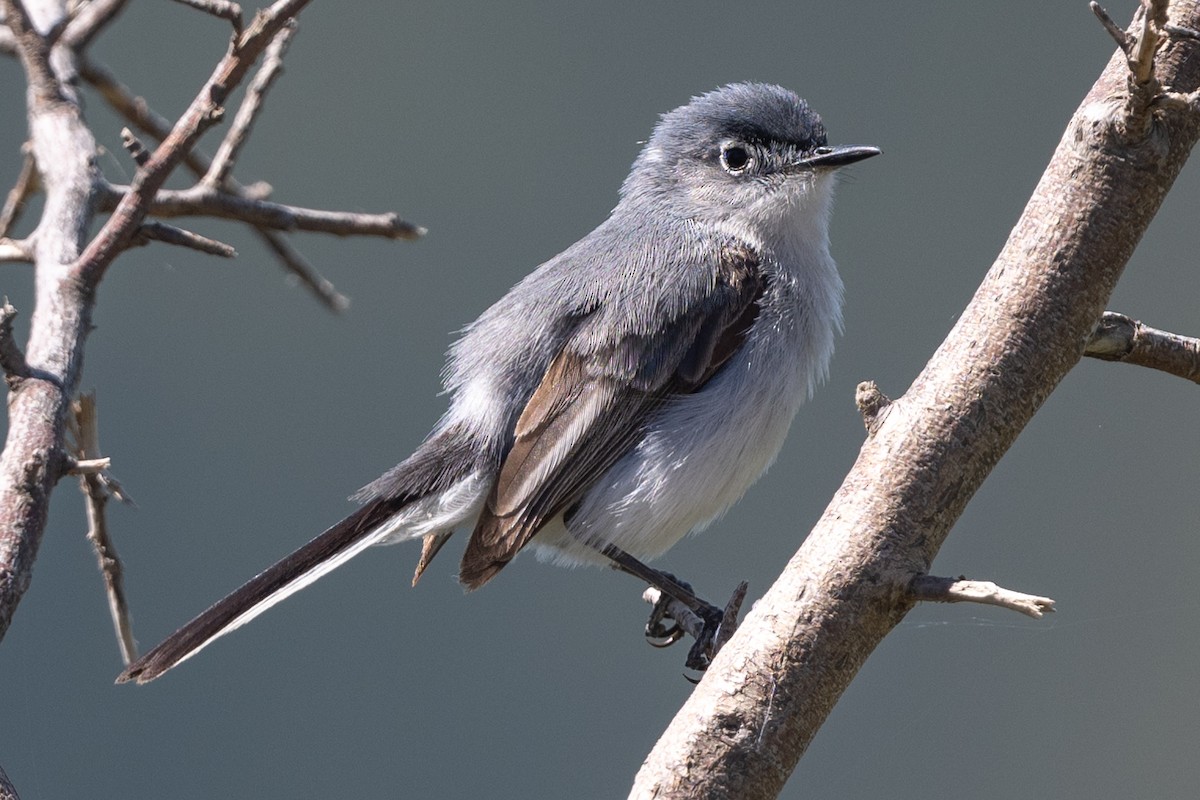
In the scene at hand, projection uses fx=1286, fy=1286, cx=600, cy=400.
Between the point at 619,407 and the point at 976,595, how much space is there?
1.10 metres

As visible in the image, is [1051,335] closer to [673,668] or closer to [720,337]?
[720,337]

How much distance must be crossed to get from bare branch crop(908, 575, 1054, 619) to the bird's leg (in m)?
0.67

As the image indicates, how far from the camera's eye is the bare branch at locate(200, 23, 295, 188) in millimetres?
2426

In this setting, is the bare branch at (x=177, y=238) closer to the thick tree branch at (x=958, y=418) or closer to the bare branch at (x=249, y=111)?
the bare branch at (x=249, y=111)

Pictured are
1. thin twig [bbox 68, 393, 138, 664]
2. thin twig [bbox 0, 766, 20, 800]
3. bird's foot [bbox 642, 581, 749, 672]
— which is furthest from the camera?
bird's foot [bbox 642, 581, 749, 672]

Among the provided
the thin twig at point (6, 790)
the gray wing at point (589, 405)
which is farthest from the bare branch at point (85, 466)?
the gray wing at point (589, 405)

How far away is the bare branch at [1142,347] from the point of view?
195 centimetres

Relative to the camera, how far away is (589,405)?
265 cm

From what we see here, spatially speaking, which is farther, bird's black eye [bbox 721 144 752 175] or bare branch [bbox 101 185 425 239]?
bird's black eye [bbox 721 144 752 175]

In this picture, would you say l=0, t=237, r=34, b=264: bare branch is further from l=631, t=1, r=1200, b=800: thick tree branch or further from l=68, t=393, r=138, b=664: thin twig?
l=631, t=1, r=1200, b=800: thick tree branch

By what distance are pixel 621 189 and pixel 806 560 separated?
177 centimetres

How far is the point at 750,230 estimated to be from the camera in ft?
9.70

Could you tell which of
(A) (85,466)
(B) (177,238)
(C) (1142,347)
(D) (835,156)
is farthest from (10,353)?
(D) (835,156)

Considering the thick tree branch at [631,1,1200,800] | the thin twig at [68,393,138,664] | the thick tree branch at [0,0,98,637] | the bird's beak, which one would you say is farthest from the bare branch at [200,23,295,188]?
the thick tree branch at [631,1,1200,800]
